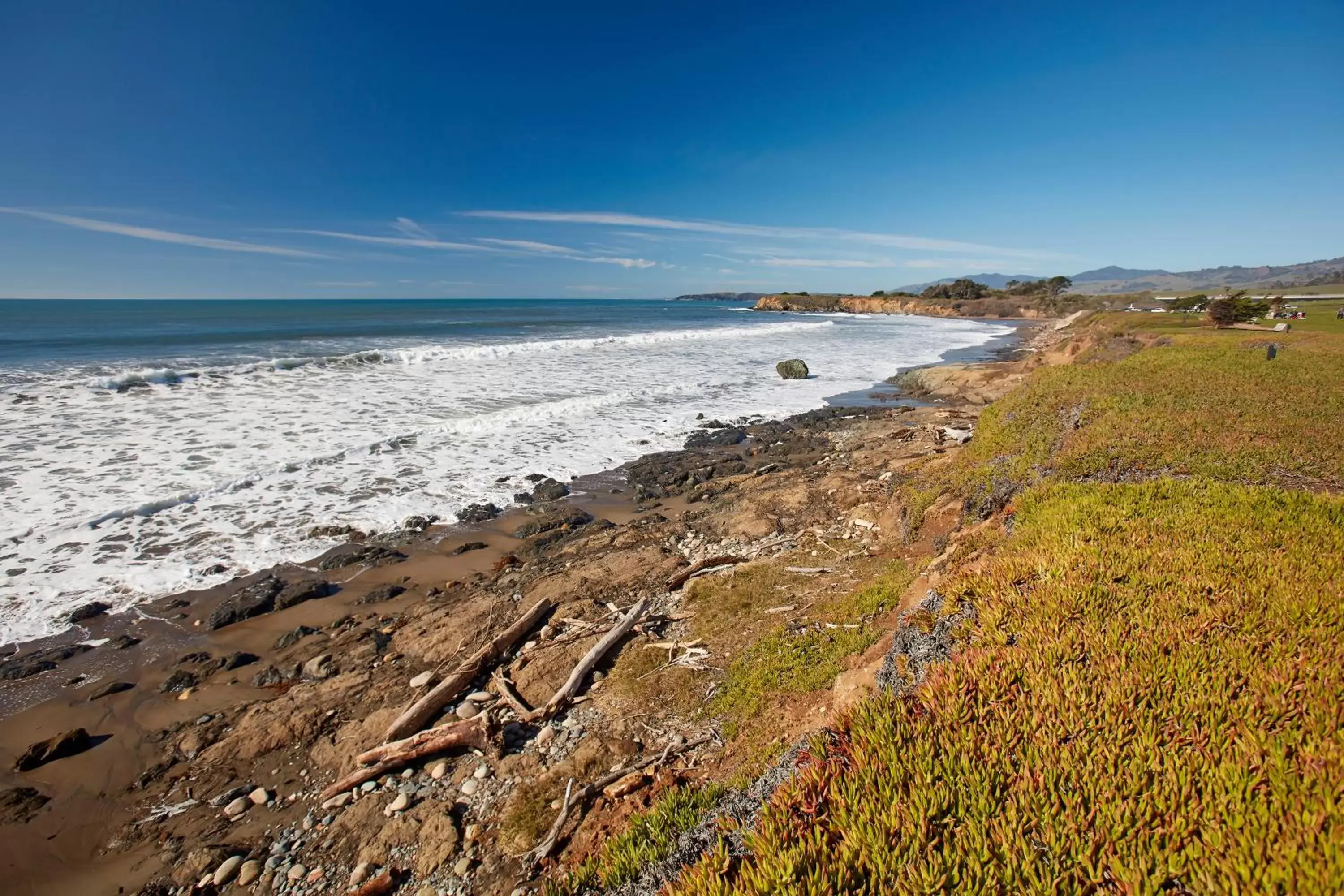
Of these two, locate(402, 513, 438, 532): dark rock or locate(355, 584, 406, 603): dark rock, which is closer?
locate(355, 584, 406, 603): dark rock

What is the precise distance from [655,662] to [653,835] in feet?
8.61

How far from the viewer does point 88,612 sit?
299 inches

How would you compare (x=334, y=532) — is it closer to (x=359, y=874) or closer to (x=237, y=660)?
(x=237, y=660)

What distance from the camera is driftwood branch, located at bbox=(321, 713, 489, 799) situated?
191 inches

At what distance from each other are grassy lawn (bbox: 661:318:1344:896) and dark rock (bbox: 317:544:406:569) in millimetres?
8240

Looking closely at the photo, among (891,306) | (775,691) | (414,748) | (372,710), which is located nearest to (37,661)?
(372,710)

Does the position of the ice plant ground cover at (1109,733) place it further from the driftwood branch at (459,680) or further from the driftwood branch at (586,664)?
the driftwood branch at (459,680)

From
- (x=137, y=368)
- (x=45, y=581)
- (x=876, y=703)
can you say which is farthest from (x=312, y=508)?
(x=137, y=368)

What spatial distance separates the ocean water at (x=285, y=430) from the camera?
927 centimetres

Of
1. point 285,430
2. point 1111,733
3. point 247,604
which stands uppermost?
point 1111,733

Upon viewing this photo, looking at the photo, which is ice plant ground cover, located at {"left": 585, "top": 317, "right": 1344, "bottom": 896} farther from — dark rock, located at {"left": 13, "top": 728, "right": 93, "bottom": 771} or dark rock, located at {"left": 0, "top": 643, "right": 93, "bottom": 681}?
dark rock, located at {"left": 0, "top": 643, "right": 93, "bottom": 681}

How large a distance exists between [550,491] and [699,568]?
17.6ft

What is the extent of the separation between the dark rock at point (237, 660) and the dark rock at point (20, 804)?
1.79 m

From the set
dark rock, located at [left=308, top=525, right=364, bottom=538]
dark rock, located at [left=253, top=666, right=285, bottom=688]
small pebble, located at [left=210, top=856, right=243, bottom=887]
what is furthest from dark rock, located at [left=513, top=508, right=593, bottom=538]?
small pebble, located at [left=210, top=856, right=243, bottom=887]
